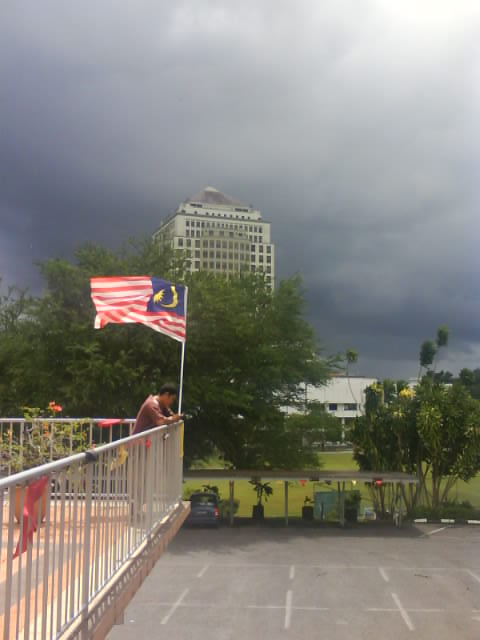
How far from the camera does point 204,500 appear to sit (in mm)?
→ 35125

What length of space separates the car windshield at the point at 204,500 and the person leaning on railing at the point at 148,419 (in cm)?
2752

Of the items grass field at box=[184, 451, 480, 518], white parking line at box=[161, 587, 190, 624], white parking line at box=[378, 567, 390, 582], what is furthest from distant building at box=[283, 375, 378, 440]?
white parking line at box=[161, 587, 190, 624]

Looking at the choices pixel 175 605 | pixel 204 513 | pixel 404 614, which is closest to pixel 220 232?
pixel 204 513

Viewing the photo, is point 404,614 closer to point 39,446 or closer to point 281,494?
point 39,446

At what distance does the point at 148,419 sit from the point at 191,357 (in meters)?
24.0

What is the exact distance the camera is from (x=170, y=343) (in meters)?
30.5

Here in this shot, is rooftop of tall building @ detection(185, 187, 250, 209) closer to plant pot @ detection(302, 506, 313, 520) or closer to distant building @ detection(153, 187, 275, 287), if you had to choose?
distant building @ detection(153, 187, 275, 287)

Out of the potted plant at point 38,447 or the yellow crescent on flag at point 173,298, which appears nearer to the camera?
the potted plant at point 38,447

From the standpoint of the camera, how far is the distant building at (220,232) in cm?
5450

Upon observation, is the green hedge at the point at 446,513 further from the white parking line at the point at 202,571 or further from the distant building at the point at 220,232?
the distant building at the point at 220,232

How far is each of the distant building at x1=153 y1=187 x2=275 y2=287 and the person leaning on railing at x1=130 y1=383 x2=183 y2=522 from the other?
4059 cm

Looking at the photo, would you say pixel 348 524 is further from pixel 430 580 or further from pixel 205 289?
pixel 205 289

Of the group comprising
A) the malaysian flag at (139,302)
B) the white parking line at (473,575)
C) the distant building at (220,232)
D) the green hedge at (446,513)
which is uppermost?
the distant building at (220,232)

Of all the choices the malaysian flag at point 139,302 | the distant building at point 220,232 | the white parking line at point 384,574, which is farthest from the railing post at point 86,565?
the distant building at point 220,232
